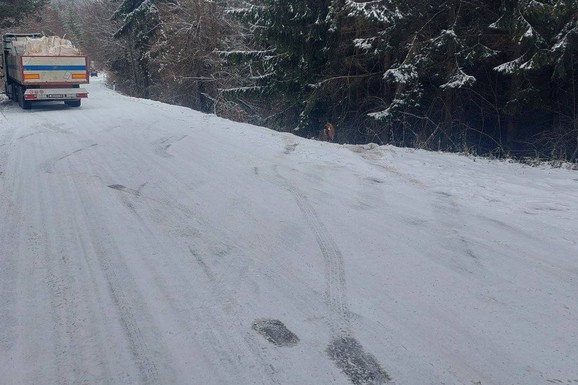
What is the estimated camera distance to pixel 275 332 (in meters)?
4.00

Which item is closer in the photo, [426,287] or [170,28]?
[426,287]

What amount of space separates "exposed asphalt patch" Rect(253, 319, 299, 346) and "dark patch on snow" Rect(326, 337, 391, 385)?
294mm

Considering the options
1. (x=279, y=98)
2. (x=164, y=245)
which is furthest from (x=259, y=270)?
(x=279, y=98)

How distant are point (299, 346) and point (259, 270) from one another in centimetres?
135

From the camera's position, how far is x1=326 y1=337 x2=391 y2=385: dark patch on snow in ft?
11.4

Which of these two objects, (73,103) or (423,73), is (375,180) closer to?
(423,73)

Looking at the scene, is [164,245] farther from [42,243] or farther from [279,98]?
[279,98]

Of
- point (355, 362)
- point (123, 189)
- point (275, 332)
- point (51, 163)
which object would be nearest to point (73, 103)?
point (51, 163)

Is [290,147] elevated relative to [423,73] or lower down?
lower down

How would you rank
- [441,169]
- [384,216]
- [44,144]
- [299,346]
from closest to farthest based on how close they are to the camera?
[299,346]
[384,216]
[441,169]
[44,144]

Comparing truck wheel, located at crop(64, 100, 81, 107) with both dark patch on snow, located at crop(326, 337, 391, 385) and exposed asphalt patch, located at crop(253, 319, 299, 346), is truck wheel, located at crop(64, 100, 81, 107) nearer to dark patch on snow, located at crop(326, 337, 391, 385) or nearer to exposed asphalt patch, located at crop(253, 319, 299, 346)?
exposed asphalt patch, located at crop(253, 319, 299, 346)

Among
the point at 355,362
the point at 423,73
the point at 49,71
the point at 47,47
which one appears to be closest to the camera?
the point at 355,362

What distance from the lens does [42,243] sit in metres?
5.70

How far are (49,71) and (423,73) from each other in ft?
47.1
